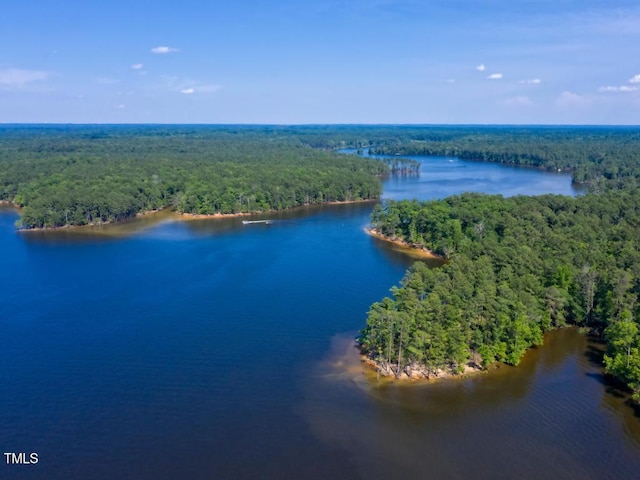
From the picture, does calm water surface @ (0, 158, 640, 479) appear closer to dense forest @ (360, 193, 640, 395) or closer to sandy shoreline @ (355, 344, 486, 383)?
sandy shoreline @ (355, 344, 486, 383)

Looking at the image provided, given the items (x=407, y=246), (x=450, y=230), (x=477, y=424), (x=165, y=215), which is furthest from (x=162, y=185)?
(x=477, y=424)

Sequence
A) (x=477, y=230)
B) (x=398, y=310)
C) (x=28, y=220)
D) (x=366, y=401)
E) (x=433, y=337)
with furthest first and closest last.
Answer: (x=28, y=220)
(x=477, y=230)
(x=398, y=310)
(x=433, y=337)
(x=366, y=401)

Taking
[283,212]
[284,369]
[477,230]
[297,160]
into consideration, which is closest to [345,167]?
[297,160]

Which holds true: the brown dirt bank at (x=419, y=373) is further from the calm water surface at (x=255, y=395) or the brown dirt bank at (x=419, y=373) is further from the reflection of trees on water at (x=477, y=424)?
the calm water surface at (x=255, y=395)

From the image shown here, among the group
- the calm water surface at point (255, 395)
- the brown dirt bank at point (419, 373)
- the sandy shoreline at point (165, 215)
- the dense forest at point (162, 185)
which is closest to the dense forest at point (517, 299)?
the brown dirt bank at point (419, 373)

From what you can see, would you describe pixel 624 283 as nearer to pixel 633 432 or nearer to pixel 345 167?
pixel 633 432

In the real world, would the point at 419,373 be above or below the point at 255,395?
above

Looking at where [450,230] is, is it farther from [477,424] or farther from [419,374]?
[477,424]
